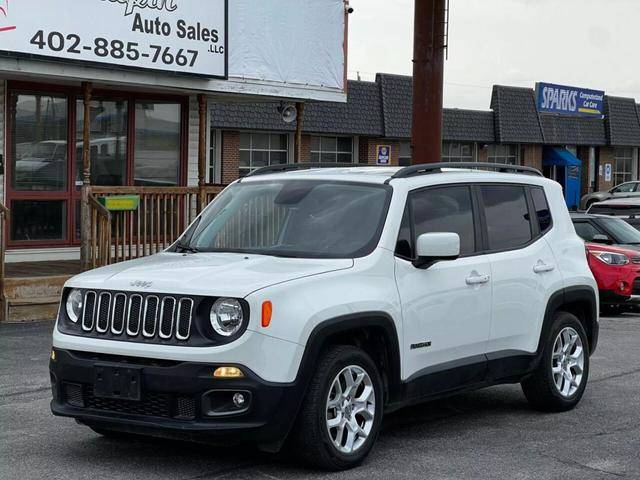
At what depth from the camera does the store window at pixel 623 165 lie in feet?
179

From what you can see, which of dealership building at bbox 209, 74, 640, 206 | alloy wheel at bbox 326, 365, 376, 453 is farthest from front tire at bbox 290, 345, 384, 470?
dealership building at bbox 209, 74, 640, 206

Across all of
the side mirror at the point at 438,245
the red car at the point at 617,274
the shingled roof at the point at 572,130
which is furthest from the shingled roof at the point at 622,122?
the side mirror at the point at 438,245

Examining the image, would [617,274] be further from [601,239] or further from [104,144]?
[104,144]

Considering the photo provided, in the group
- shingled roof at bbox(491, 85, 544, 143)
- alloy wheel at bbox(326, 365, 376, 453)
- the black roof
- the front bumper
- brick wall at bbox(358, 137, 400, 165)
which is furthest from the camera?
shingled roof at bbox(491, 85, 544, 143)

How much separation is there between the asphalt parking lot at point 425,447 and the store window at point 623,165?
154 ft

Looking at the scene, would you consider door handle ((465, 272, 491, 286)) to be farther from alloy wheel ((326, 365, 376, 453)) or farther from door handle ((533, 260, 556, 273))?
alloy wheel ((326, 365, 376, 453))

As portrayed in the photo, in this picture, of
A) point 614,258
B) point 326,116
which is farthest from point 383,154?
point 614,258

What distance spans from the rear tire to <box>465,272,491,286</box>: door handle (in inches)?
38.5

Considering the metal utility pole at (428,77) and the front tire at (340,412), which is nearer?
the front tire at (340,412)

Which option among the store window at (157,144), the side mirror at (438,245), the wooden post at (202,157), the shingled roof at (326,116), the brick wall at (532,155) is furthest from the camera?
the brick wall at (532,155)

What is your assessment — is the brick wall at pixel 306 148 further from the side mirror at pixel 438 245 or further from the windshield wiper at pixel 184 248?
the side mirror at pixel 438 245

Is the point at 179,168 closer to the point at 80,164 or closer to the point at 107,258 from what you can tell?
the point at 80,164

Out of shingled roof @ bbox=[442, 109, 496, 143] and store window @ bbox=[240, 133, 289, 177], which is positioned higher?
shingled roof @ bbox=[442, 109, 496, 143]

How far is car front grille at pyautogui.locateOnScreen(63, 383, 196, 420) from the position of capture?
618cm
